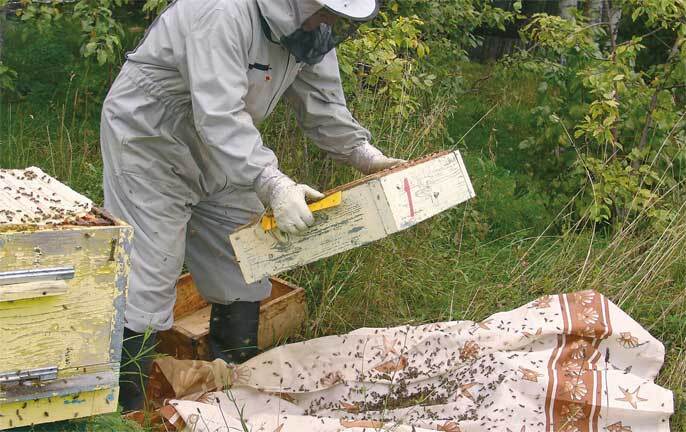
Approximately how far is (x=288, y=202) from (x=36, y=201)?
807mm

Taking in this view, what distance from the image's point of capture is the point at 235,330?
370 cm

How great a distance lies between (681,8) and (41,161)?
13.1ft

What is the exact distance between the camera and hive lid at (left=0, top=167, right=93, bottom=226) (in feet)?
7.52

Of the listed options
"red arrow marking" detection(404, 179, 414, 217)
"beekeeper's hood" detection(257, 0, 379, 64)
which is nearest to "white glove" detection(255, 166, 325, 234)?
"red arrow marking" detection(404, 179, 414, 217)

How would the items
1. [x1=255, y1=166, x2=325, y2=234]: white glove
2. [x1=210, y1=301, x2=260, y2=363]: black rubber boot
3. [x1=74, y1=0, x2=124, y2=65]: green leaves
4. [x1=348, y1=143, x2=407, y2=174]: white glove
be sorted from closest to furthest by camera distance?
[x1=255, y1=166, x2=325, y2=234]: white glove
[x1=348, y1=143, x2=407, y2=174]: white glove
[x1=210, y1=301, x2=260, y2=363]: black rubber boot
[x1=74, y1=0, x2=124, y2=65]: green leaves

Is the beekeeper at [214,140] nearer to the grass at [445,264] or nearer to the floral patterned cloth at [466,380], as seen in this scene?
the floral patterned cloth at [466,380]

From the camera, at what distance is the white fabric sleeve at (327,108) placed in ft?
11.5

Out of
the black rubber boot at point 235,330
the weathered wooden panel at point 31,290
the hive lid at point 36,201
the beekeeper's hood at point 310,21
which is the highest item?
the beekeeper's hood at point 310,21

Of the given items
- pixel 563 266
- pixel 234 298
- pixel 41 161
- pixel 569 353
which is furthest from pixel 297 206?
pixel 41 161

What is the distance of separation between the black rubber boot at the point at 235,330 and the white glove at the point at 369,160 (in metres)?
0.80

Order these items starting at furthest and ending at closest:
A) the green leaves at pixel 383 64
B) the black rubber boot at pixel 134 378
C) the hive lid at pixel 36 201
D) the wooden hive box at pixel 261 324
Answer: the green leaves at pixel 383 64 → the wooden hive box at pixel 261 324 → the black rubber boot at pixel 134 378 → the hive lid at pixel 36 201

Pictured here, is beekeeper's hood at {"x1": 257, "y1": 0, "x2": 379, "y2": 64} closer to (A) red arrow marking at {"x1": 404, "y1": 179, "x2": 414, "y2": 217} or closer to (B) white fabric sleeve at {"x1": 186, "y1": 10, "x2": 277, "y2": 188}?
(B) white fabric sleeve at {"x1": 186, "y1": 10, "x2": 277, "y2": 188}

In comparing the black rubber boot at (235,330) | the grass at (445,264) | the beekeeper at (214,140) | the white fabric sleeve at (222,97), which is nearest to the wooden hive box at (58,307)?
the beekeeper at (214,140)

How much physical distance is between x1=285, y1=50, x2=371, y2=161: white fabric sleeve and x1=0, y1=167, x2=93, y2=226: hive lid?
123cm
